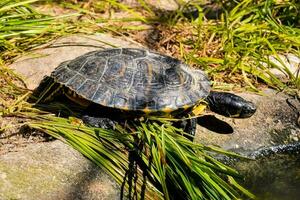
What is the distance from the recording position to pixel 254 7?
4.85m

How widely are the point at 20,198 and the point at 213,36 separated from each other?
2.66 meters

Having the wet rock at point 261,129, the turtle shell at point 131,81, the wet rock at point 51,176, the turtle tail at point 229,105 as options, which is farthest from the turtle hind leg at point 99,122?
the turtle tail at point 229,105

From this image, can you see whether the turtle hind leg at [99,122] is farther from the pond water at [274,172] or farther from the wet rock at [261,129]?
the pond water at [274,172]

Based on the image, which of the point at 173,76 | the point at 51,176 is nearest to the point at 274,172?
the point at 173,76

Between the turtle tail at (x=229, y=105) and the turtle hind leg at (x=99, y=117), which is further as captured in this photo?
the turtle tail at (x=229, y=105)

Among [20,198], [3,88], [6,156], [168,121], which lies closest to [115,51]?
[168,121]

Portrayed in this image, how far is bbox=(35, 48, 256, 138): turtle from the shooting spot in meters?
3.20

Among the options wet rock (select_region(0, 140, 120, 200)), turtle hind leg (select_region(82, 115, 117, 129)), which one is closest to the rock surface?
wet rock (select_region(0, 140, 120, 200))

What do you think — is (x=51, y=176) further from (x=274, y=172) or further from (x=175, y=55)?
(x=175, y=55)

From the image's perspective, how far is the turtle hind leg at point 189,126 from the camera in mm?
3322

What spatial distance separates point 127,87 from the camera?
3252 millimetres

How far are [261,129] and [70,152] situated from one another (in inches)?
59.2

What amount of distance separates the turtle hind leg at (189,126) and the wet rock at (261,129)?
14 centimetres

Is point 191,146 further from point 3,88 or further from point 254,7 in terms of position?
point 254,7
